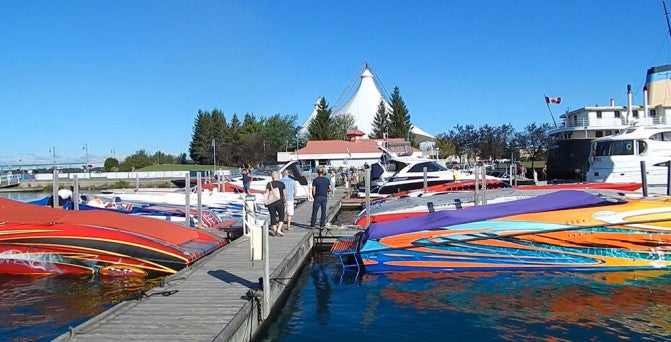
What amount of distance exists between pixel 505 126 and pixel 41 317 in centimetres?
7220

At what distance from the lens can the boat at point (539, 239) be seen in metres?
10.6

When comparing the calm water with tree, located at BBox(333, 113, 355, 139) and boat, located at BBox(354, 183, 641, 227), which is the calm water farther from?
tree, located at BBox(333, 113, 355, 139)

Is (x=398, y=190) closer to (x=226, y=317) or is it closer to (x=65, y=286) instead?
(x=65, y=286)

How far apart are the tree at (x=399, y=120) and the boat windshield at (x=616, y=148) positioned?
225 feet

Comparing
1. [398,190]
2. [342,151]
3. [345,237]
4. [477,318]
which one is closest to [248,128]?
[342,151]

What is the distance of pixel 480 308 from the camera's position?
29.4 feet

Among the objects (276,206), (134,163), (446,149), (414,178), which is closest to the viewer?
(276,206)

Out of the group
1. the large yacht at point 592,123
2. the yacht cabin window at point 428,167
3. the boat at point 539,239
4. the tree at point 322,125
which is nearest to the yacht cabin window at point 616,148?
the large yacht at point 592,123

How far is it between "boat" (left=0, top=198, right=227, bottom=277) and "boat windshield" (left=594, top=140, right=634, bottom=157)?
19709 mm

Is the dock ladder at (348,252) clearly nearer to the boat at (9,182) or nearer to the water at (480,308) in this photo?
the water at (480,308)

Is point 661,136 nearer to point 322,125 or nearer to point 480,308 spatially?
point 480,308

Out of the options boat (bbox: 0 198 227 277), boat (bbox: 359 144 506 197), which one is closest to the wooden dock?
boat (bbox: 0 198 227 277)

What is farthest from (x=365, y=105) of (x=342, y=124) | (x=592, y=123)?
(x=592, y=123)

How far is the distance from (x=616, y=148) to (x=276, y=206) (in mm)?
17573
